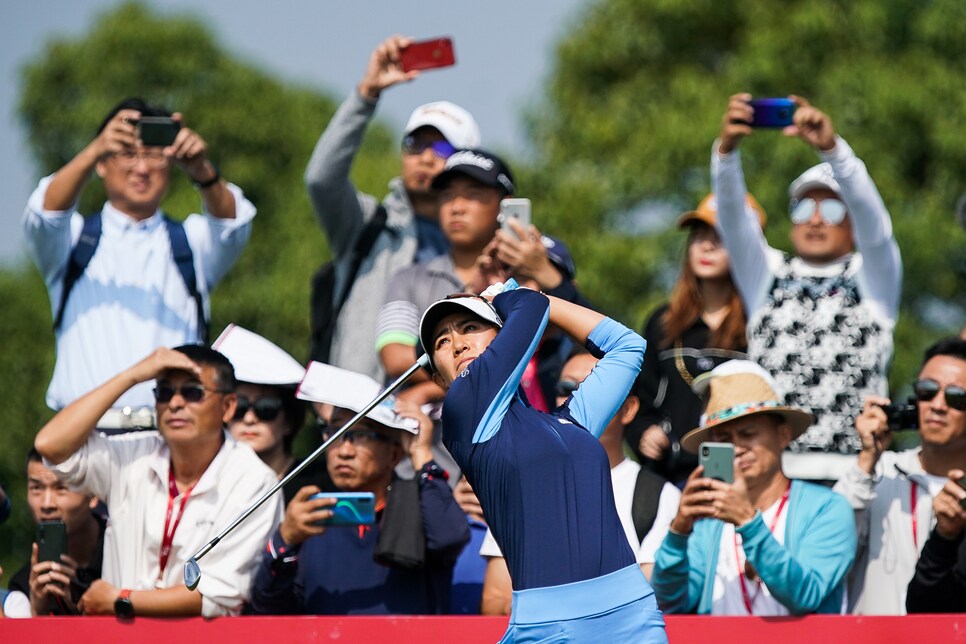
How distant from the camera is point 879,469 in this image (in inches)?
288

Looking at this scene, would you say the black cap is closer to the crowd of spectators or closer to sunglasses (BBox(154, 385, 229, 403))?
the crowd of spectators

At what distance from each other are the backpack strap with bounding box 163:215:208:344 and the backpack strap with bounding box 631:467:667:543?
8.03ft

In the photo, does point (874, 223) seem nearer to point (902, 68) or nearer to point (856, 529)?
point (856, 529)

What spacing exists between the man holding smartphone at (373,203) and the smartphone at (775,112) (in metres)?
1.62

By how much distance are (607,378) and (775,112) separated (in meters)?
2.82

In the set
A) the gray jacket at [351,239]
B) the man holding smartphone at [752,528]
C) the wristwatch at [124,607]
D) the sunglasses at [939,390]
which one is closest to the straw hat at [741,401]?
the man holding smartphone at [752,528]

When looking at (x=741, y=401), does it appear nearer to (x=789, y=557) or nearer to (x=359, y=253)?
(x=789, y=557)

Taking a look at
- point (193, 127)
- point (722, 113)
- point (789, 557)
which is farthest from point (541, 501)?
point (193, 127)

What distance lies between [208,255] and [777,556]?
339 cm

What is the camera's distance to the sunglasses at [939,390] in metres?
7.09

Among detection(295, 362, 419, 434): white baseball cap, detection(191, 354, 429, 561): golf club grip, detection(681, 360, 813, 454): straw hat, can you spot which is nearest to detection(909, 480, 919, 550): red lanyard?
detection(681, 360, 813, 454): straw hat

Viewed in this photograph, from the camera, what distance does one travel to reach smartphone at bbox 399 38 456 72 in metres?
8.24

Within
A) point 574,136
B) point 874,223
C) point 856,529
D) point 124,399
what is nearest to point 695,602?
point 856,529

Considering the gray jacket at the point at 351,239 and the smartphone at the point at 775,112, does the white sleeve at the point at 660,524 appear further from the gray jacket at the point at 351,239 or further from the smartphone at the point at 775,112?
the smartphone at the point at 775,112
